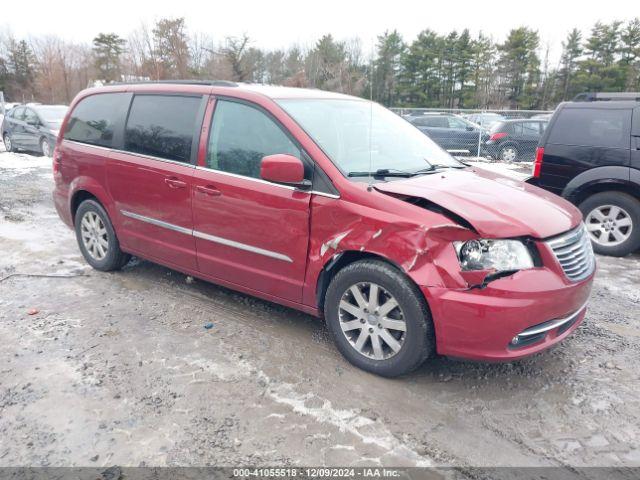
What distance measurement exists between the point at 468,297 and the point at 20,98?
55896 mm

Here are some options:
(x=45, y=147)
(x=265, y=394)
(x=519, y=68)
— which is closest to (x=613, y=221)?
(x=265, y=394)

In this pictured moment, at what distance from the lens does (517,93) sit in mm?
45781

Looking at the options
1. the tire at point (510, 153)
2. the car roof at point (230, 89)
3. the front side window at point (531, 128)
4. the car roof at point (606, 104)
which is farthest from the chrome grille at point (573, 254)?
the front side window at point (531, 128)

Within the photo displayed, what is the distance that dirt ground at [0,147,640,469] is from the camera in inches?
99.2

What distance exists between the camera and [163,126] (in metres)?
4.26

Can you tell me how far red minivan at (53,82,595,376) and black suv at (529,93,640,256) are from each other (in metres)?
2.90

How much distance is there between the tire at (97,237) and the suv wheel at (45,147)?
10507mm

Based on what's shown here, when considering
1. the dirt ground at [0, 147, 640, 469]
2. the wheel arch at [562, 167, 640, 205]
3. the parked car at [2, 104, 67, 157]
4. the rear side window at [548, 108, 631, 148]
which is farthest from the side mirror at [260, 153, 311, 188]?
the parked car at [2, 104, 67, 157]

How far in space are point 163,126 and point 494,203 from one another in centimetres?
288

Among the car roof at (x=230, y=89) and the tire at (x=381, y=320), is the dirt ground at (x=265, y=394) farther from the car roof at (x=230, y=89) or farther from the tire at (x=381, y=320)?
the car roof at (x=230, y=89)

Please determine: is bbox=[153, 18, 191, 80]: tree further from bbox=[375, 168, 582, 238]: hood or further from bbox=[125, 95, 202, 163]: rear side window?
bbox=[375, 168, 582, 238]: hood

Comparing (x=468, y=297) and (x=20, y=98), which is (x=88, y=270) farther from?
(x=20, y=98)

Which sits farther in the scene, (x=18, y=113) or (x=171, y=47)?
(x=171, y=47)

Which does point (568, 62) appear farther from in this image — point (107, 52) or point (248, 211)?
point (248, 211)
